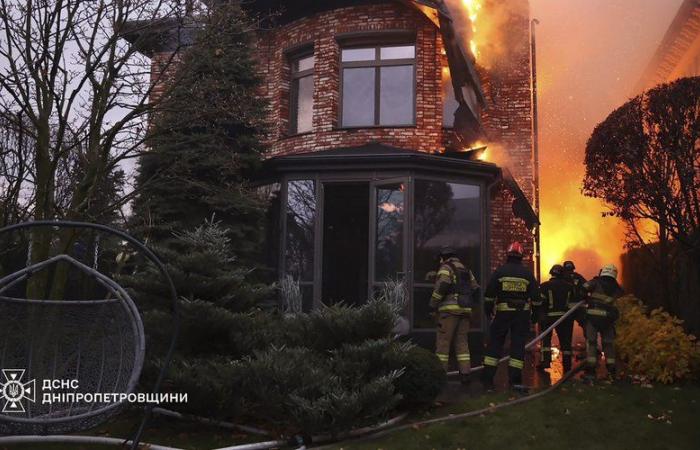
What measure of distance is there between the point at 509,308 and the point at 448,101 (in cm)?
627

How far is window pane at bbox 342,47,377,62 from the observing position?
13.5 meters

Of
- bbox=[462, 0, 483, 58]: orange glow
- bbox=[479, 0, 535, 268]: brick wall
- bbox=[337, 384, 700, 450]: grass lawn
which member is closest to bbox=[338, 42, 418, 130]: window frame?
bbox=[462, 0, 483, 58]: orange glow

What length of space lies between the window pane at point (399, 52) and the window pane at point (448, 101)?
0.83m

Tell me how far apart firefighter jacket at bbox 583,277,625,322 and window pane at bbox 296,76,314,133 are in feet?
24.3

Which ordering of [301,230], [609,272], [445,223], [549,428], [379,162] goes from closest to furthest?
[549,428], [609,272], [379,162], [445,223], [301,230]

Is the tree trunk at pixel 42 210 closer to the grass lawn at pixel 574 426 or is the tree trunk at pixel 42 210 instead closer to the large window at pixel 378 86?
the grass lawn at pixel 574 426

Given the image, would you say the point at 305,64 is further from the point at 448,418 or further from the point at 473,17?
the point at 448,418

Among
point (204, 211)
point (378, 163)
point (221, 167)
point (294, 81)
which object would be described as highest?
point (294, 81)

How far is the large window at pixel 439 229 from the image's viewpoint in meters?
10.6

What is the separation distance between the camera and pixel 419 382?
658 cm

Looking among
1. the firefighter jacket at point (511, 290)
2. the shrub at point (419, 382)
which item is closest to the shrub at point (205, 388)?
the shrub at point (419, 382)

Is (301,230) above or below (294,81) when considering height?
below

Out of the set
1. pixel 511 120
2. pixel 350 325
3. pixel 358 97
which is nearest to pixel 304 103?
pixel 358 97

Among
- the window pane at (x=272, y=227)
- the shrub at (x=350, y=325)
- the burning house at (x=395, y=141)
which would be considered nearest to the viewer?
the shrub at (x=350, y=325)
